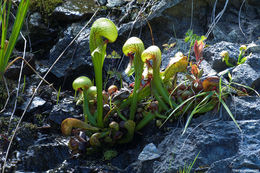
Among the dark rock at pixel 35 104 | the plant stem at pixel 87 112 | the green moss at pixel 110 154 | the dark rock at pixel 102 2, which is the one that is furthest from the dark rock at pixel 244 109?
the dark rock at pixel 102 2

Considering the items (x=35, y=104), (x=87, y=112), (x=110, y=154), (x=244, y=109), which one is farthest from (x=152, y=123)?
(x=35, y=104)

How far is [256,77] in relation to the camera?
2068 mm

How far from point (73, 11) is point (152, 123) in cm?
186

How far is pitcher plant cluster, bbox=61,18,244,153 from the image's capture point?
190cm

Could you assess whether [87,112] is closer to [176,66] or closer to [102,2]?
[176,66]

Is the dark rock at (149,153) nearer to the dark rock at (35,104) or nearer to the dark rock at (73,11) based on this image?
the dark rock at (35,104)

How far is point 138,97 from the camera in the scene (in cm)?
208

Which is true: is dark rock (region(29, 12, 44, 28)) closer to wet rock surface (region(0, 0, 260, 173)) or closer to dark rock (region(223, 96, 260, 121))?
wet rock surface (region(0, 0, 260, 173))

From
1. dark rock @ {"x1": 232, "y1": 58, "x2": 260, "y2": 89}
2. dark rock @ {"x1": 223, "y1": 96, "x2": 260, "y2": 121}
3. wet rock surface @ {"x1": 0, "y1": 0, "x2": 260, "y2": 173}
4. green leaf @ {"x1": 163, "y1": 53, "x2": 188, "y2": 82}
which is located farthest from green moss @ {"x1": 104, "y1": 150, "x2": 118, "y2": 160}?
dark rock @ {"x1": 232, "y1": 58, "x2": 260, "y2": 89}

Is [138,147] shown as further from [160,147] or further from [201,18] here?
[201,18]

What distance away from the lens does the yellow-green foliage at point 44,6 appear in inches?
136

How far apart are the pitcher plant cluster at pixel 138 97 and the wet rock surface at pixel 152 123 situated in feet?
0.31

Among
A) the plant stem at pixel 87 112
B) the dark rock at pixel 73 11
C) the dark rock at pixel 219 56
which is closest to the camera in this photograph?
the plant stem at pixel 87 112

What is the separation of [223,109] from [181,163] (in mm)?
484
